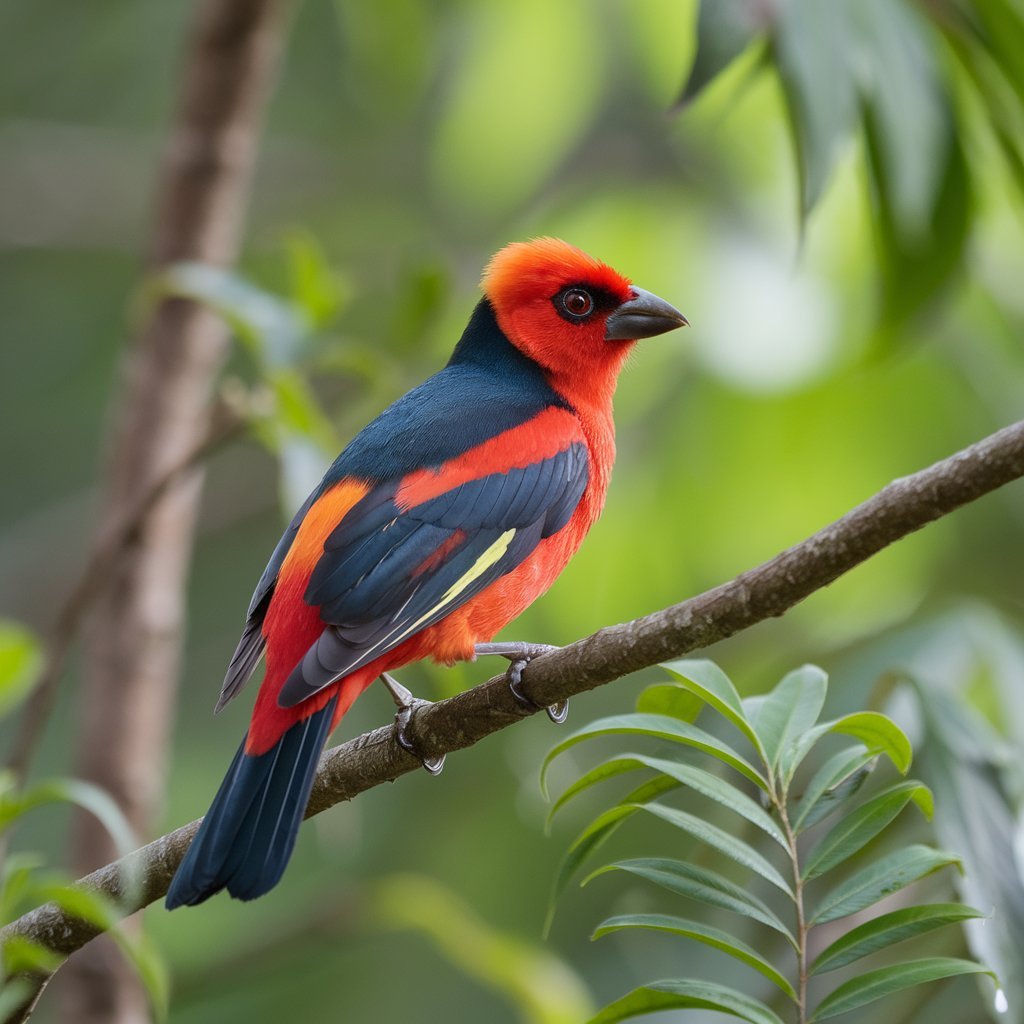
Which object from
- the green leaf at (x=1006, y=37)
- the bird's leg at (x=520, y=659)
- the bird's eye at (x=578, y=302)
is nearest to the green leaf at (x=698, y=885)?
the bird's leg at (x=520, y=659)

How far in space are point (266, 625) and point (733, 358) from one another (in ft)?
6.72

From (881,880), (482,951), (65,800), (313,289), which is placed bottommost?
(482,951)

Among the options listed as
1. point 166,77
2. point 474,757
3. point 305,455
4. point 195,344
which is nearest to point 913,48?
point 305,455

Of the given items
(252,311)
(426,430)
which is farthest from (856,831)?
(252,311)

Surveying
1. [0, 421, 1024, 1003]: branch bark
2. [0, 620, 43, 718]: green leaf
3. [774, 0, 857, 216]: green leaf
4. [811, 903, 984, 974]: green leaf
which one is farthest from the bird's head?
[811, 903, 984, 974]: green leaf

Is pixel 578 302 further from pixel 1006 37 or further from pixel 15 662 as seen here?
pixel 15 662

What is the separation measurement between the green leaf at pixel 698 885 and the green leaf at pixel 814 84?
138 cm

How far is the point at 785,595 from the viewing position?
6.98 ft

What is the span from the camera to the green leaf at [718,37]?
8.88 ft

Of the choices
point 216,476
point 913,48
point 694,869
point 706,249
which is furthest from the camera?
point 216,476

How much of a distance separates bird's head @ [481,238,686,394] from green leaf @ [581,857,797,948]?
2.17m

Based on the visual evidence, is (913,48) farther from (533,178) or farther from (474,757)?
(474,757)

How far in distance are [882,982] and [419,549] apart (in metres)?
1.44

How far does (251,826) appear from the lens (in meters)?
2.44
